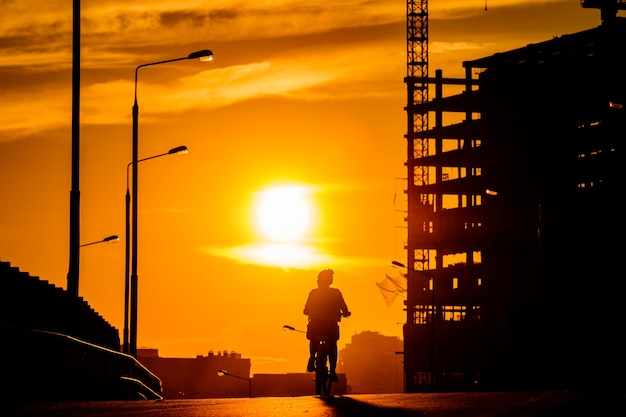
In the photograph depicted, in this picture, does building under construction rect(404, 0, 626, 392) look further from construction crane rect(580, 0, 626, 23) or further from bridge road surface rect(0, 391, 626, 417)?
bridge road surface rect(0, 391, 626, 417)

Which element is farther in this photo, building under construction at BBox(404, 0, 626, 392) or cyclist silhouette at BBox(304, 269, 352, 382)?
building under construction at BBox(404, 0, 626, 392)

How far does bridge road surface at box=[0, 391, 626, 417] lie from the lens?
16469 mm

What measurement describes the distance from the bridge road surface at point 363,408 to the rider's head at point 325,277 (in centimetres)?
228

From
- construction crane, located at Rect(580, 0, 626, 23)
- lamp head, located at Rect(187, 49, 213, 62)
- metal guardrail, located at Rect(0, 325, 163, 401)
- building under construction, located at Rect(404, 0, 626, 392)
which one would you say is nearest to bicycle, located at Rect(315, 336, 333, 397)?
metal guardrail, located at Rect(0, 325, 163, 401)

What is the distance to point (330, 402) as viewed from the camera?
64.2 ft

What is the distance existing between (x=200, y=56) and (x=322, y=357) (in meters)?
19.9

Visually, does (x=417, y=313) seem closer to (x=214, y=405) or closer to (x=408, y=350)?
(x=408, y=350)

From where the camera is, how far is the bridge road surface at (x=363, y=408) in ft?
54.0

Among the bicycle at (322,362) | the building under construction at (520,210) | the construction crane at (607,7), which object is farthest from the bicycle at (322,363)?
the construction crane at (607,7)

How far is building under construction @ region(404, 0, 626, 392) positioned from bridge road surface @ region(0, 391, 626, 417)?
216ft

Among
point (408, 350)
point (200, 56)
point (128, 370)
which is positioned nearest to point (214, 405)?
point (128, 370)

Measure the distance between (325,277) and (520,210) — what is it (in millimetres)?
91234

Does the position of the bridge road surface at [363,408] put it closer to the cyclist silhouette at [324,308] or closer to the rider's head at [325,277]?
the cyclist silhouette at [324,308]

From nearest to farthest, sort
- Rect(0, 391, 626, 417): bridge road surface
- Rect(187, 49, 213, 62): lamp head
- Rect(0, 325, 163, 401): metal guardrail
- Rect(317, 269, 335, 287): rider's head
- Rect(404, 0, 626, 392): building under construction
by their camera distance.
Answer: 1. Rect(0, 391, 626, 417): bridge road surface
2. Rect(0, 325, 163, 401): metal guardrail
3. Rect(317, 269, 335, 287): rider's head
4. Rect(187, 49, 213, 62): lamp head
5. Rect(404, 0, 626, 392): building under construction
